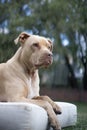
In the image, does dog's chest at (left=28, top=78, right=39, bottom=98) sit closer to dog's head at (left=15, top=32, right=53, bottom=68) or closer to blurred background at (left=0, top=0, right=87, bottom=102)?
dog's head at (left=15, top=32, right=53, bottom=68)

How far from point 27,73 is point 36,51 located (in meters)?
0.40

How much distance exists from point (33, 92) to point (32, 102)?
0.55 metres

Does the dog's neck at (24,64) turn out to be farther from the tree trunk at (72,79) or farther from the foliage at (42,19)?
the tree trunk at (72,79)

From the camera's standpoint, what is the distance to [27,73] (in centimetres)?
602

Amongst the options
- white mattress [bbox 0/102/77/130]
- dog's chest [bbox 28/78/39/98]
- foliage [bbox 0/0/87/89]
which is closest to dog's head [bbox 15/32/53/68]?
dog's chest [bbox 28/78/39/98]

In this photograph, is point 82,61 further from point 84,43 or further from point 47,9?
point 47,9

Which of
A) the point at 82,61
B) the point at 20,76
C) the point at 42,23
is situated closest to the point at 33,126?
the point at 20,76

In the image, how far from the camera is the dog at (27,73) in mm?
5645

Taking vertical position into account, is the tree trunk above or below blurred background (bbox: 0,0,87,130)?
below

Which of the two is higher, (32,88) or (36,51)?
(36,51)

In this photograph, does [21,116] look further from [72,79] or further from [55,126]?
[72,79]

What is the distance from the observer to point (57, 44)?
27.4 meters

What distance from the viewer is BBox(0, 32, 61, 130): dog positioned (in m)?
5.64

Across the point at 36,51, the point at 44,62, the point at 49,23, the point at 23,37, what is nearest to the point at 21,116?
the point at 44,62
